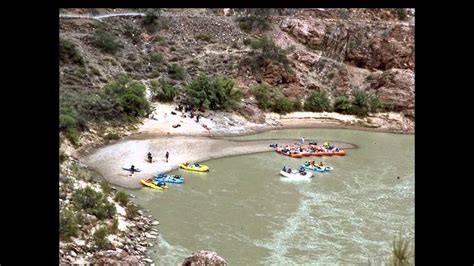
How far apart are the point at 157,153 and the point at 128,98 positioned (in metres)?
4.62

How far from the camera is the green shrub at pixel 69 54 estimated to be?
2522cm

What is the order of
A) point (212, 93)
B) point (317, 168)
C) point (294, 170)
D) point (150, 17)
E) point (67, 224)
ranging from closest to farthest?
1. point (67, 224)
2. point (294, 170)
3. point (317, 168)
4. point (212, 93)
5. point (150, 17)

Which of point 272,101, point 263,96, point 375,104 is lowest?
point 375,104

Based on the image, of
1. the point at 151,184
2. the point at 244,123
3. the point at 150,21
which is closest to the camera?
the point at 151,184

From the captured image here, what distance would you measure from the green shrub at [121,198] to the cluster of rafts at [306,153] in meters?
5.63

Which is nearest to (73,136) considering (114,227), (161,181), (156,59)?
(161,181)

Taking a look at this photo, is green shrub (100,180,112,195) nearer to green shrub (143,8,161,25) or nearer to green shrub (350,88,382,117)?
green shrub (350,88,382,117)

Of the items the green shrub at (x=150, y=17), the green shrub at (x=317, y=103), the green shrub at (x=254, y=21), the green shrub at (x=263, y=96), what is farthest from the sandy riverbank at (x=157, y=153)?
the green shrub at (x=254, y=21)

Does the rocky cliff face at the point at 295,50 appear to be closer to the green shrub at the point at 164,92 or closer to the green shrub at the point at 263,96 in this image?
the green shrub at the point at 263,96

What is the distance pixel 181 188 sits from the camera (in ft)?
49.8

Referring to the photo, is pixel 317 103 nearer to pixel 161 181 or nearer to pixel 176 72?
pixel 176 72

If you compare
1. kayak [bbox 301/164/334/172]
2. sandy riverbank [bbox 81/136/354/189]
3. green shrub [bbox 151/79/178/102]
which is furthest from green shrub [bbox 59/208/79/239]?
green shrub [bbox 151/79/178/102]

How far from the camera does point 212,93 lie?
25.8m
